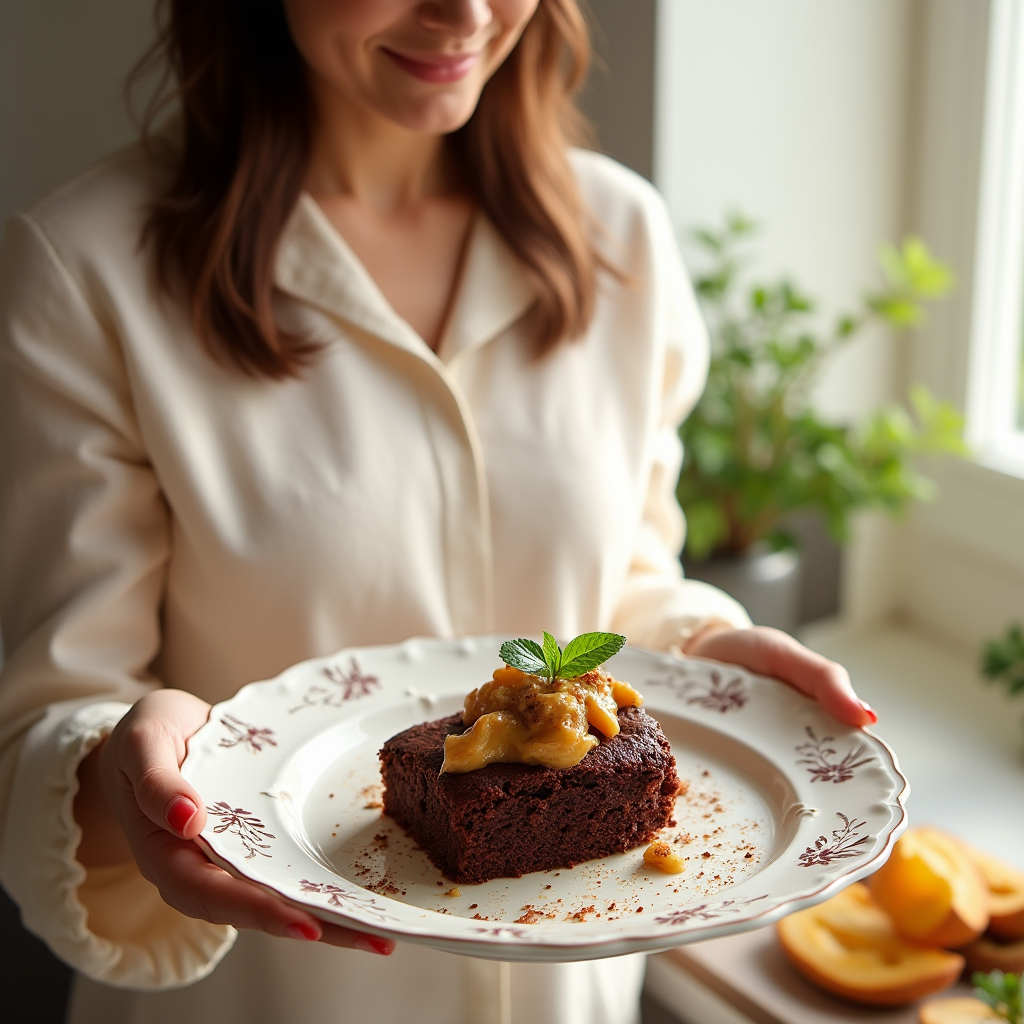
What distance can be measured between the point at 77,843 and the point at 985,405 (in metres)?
1.87

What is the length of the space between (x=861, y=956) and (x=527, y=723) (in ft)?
2.68

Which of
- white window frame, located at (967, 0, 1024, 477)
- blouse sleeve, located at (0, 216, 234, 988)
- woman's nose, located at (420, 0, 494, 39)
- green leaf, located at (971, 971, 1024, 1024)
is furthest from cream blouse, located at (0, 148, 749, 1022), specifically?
white window frame, located at (967, 0, 1024, 477)

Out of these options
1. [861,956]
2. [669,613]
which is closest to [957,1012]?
[861,956]

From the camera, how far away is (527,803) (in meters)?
1.03

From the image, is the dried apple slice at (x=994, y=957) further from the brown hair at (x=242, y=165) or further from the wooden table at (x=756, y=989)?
the brown hair at (x=242, y=165)

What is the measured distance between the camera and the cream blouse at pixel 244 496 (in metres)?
1.22

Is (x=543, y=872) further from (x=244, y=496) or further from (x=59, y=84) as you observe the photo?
(x=59, y=84)

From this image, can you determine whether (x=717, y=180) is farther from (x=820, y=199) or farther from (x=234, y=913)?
(x=234, y=913)

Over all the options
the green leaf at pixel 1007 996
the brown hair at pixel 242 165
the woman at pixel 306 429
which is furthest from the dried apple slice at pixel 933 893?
the brown hair at pixel 242 165

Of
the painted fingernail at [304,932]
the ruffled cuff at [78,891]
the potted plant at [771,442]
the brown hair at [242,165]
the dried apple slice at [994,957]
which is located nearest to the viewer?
the painted fingernail at [304,932]

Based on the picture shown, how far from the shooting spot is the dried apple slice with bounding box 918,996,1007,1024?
4.78ft

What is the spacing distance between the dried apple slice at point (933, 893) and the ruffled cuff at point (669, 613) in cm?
42

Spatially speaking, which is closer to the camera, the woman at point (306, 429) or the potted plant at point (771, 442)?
the woman at point (306, 429)

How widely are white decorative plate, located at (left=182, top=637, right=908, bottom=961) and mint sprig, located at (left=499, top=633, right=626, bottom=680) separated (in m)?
0.16
